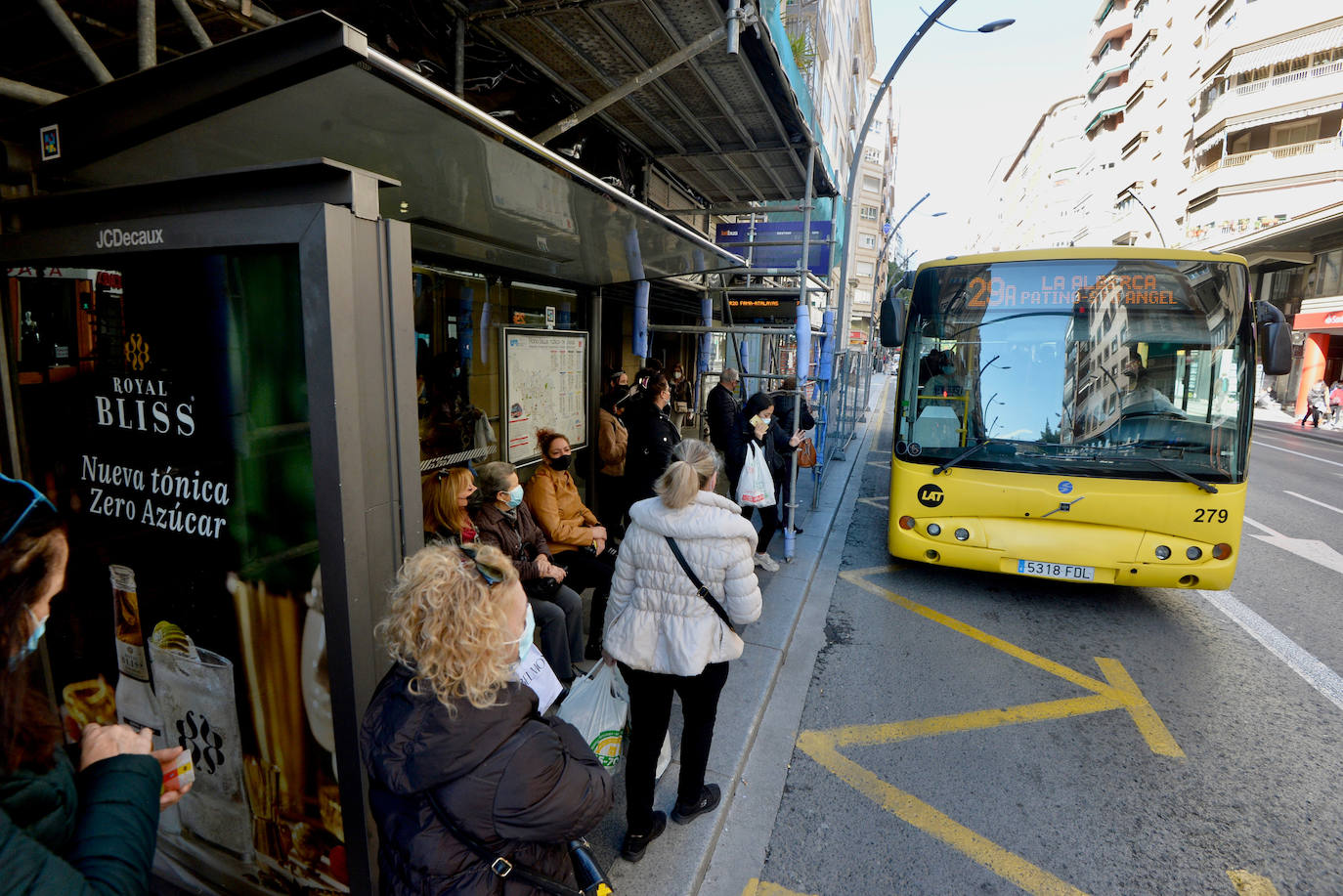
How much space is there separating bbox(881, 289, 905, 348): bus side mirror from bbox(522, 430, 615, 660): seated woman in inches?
121

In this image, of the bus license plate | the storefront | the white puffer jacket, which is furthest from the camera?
the bus license plate

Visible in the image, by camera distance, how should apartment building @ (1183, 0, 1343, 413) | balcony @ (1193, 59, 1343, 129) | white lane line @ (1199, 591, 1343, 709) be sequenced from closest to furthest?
white lane line @ (1199, 591, 1343, 709) → apartment building @ (1183, 0, 1343, 413) → balcony @ (1193, 59, 1343, 129)

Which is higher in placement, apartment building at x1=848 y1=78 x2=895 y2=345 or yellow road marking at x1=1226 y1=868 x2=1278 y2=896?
apartment building at x1=848 y1=78 x2=895 y2=345

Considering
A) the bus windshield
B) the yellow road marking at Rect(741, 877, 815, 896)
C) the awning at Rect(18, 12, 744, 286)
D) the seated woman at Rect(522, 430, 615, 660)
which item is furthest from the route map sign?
the yellow road marking at Rect(741, 877, 815, 896)

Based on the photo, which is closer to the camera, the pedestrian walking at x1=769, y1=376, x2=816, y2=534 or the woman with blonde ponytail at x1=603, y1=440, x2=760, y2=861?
the woman with blonde ponytail at x1=603, y1=440, x2=760, y2=861

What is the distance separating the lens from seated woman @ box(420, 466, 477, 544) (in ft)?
11.6

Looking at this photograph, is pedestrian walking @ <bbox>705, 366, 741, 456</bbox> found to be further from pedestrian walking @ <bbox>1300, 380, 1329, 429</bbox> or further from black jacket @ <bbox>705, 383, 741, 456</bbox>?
pedestrian walking @ <bbox>1300, 380, 1329, 429</bbox>

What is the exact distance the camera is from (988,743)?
368 centimetres

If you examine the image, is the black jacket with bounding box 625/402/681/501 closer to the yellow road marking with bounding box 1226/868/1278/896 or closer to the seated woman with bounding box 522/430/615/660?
the seated woman with bounding box 522/430/615/660

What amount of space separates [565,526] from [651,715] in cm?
174

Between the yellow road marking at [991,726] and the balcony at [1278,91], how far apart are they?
1444 inches

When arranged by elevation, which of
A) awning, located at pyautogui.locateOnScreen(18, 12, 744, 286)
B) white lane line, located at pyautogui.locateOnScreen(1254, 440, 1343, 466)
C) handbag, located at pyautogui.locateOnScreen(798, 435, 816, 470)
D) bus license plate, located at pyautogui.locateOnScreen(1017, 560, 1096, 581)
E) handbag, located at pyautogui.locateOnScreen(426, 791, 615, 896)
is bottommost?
white lane line, located at pyautogui.locateOnScreen(1254, 440, 1343, 466)

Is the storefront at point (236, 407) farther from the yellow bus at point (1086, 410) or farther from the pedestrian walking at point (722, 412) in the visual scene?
the yellow bus at point (1086, 410)

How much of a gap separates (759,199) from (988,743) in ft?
21.3
